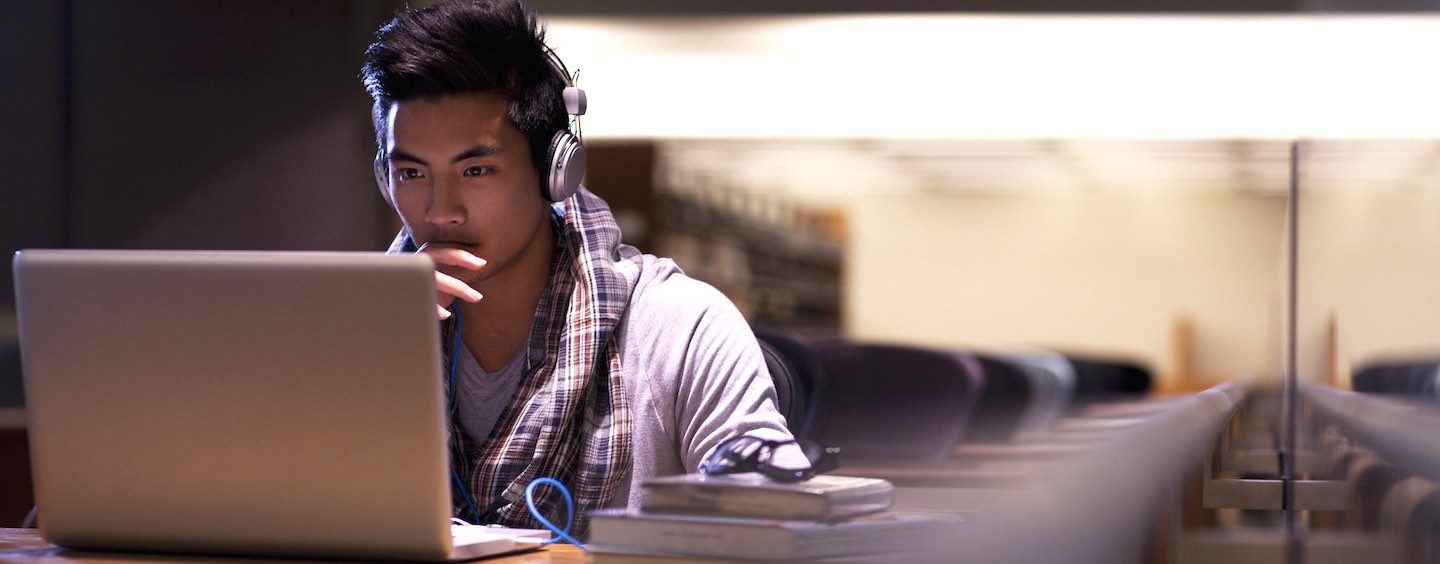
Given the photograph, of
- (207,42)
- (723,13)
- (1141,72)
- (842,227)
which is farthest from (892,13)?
(842,227)

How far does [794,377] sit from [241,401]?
712 mm

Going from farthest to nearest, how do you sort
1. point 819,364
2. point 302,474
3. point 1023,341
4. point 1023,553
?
point 1023,341
point 819,364
point 302,474
point 1023,553

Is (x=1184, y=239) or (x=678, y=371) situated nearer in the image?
(x=678, y=371)

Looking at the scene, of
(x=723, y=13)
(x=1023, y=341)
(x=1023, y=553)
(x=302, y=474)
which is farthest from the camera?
(x=1023, y=341)

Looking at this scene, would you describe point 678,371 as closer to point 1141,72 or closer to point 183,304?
point 183,304

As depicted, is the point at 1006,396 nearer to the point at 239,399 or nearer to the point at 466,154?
the point at 466,154

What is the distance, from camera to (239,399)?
0.89 m

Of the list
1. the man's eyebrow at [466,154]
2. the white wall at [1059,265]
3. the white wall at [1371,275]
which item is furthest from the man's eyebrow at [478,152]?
the white wall at [1059,265]

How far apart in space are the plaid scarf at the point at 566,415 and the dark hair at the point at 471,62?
0.15m

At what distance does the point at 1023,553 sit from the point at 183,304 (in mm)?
658

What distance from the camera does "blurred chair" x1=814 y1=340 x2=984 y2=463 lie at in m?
2.69

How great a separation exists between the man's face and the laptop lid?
51 cm

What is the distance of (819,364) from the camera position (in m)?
1.83

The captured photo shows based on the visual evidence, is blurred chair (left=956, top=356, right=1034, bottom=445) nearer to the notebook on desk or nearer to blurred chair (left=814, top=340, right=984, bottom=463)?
blurred chair (left=814, top=340, right=984, bottom=463)
